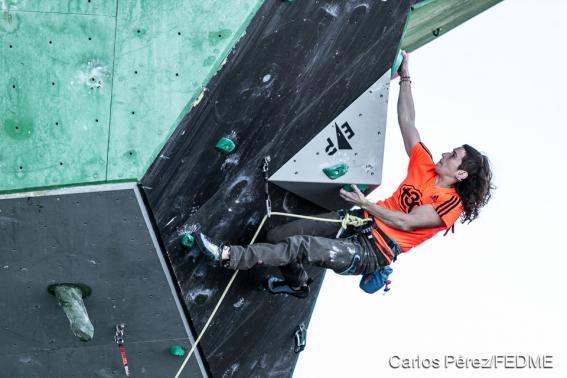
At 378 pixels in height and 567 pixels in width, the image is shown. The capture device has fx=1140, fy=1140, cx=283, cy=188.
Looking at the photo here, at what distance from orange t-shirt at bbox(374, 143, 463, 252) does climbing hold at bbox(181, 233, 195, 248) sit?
0.90 m

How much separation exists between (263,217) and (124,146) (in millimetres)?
899

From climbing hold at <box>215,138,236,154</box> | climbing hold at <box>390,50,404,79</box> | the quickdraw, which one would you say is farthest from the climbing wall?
climbing hold at <box>390,50,404,79</box>

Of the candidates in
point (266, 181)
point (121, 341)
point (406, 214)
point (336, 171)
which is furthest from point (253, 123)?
point (121, 341)

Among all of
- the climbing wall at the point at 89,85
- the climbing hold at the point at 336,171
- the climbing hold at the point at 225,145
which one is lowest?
the climbing hold at the point at 336,171

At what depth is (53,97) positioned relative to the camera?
480cm

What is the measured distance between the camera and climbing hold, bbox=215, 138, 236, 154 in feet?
16.6

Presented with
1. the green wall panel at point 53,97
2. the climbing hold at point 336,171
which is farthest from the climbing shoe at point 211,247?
the climbing hold at point 336,171

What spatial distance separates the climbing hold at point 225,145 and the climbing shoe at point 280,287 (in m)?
0.81

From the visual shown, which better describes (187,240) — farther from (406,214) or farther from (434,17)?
(434,17)

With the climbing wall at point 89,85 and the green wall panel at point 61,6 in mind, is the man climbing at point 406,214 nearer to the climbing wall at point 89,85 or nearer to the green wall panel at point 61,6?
the climbing wall at point 89,85

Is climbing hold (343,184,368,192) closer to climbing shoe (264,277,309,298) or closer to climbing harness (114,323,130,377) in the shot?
climbing shoe (264,277,309,298)

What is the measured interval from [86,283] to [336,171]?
1.29 metres

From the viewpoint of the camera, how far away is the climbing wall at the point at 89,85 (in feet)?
15.7

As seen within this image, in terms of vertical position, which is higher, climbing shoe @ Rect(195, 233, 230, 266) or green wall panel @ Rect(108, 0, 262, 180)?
green wall panel @ Rect(108, 0, 262, 180)
